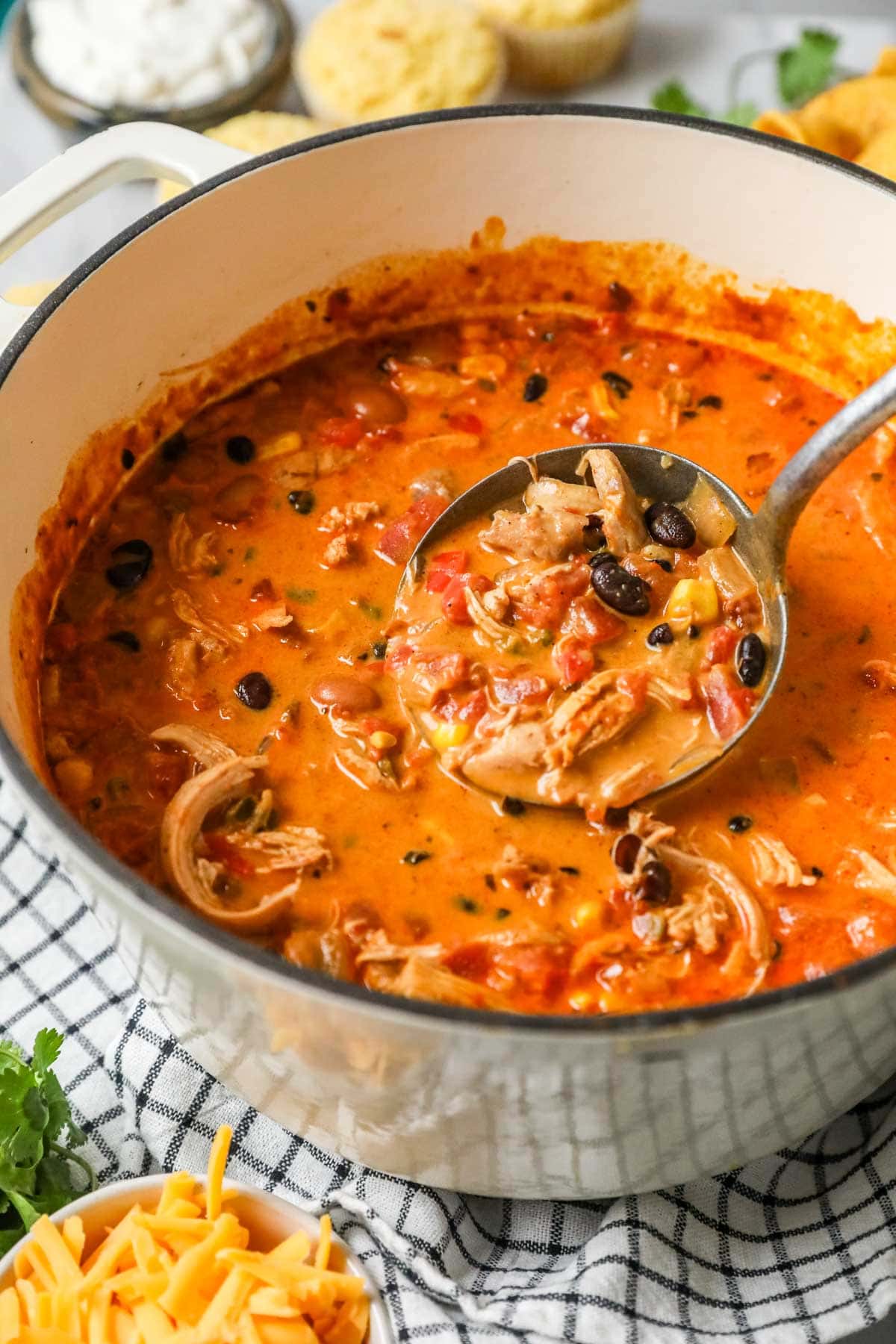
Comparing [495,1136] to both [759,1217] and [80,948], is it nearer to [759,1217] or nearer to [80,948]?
[759,1217]

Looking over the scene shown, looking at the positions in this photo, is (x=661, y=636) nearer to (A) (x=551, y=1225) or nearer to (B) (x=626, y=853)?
(B) (x=626, y=853)

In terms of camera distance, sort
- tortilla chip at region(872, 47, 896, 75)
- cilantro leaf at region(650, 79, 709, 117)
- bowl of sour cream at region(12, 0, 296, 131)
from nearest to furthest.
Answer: tortilla chip at region(872, 47, 896, 75) → cilantro leaf at region(650, 79, 709, 117) → bowl of sour cream at region(12, 0, 296, 131)

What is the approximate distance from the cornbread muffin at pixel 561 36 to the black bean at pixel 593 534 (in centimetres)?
263

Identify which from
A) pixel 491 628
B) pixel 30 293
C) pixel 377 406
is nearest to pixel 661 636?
pixel 491 628

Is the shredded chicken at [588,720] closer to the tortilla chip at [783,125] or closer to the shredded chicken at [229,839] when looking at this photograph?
the shredded chicken at [229,839]

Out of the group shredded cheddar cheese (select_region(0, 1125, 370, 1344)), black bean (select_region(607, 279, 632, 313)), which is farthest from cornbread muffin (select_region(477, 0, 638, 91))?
shredded cheddar cheese (select_region(0, 1125, 370, 1344))

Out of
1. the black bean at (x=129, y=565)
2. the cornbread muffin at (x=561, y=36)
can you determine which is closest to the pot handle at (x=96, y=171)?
the black bean at (x=129, y=565)

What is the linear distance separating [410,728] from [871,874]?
100 centimetres

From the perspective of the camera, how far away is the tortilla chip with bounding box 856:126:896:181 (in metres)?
4.43

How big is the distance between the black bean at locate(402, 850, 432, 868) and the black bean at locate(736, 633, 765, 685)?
2.55ft

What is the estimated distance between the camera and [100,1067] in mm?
3414

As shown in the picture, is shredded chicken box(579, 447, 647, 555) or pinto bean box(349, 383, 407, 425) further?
pinto bean box(349, 383, 407, 425)

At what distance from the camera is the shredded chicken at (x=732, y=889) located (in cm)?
299

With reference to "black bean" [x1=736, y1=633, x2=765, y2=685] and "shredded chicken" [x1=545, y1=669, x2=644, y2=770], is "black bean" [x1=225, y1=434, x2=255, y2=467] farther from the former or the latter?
"black bean" [x1=736, y1=633, x2=765, y2=685]
